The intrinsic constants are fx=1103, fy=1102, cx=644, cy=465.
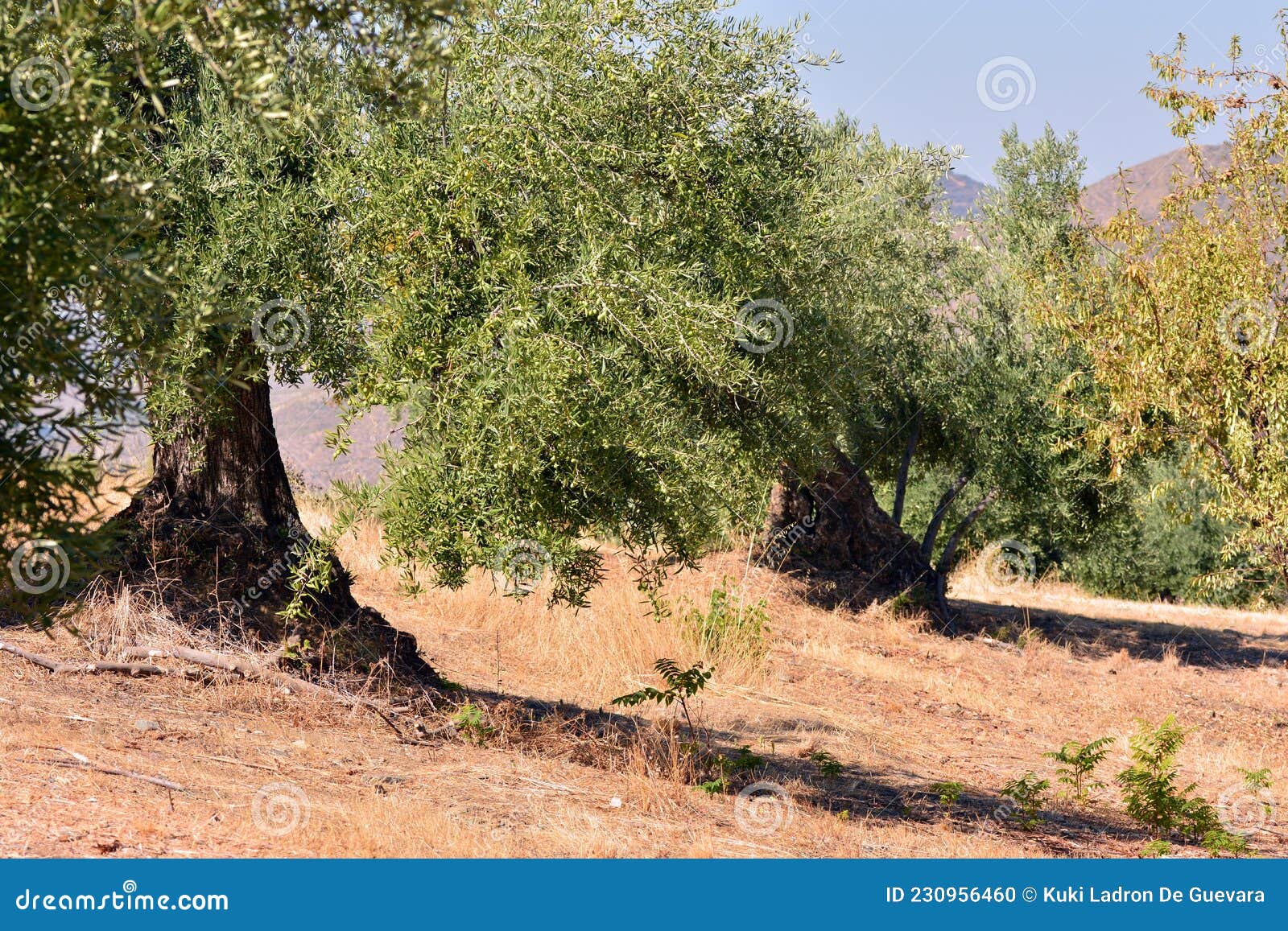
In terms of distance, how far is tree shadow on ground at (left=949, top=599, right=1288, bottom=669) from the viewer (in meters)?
23.3

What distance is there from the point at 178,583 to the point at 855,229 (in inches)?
467

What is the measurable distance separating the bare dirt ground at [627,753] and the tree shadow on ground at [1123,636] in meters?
0.29

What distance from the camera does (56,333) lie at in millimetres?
4629

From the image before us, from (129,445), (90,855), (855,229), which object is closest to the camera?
(129,445)

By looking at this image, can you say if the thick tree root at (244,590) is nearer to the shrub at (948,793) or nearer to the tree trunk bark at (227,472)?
the tree trunk bark at (227,472)

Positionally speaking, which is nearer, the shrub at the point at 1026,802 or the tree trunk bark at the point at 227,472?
the shrub at the point at 1026,802

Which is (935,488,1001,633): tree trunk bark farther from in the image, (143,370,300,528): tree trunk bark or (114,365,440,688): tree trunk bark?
(143,370,300,528): tree trunk bark

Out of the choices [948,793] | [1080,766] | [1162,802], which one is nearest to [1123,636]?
[1080,766]

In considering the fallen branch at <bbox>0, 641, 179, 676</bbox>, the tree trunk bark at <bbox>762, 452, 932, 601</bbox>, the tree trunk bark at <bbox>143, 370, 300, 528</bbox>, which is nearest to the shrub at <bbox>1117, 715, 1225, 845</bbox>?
the tree trunk bark at <bbox>143, 370, 300, 528</bbox>

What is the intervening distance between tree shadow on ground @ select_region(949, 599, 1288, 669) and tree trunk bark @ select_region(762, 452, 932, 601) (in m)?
1.73

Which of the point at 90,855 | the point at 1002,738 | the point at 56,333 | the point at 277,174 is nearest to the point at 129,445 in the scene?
the point at 56,333

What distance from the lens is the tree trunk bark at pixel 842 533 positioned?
2300cm

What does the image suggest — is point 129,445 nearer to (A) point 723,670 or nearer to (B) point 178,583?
(B) point 178,583

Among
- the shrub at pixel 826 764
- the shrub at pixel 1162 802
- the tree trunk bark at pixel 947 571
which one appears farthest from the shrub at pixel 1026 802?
the tree trunk bark at pixel 947 571
